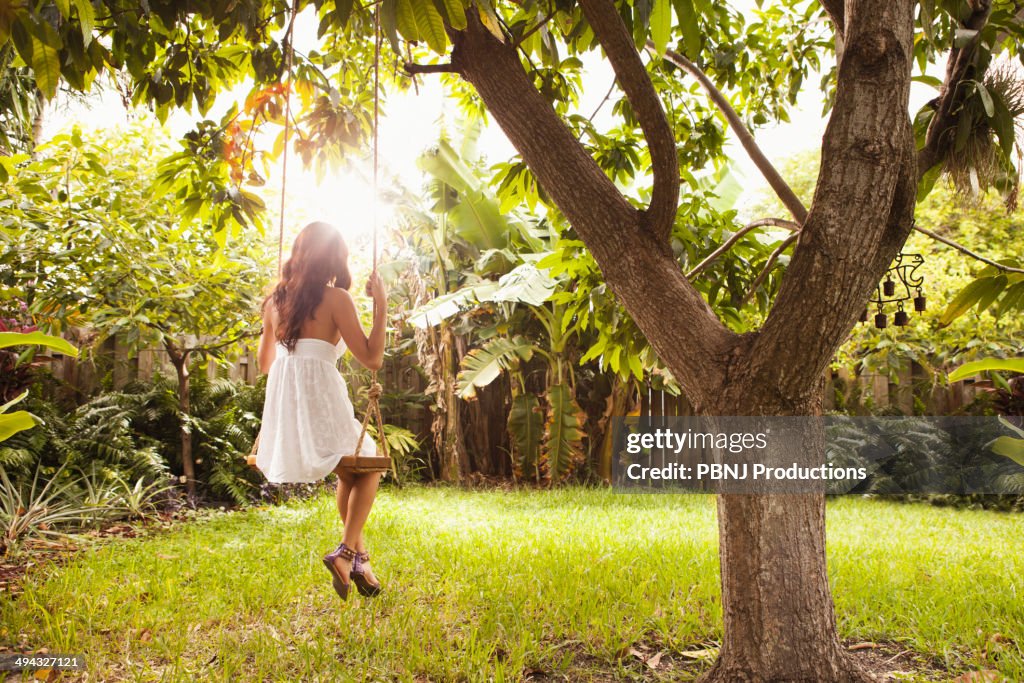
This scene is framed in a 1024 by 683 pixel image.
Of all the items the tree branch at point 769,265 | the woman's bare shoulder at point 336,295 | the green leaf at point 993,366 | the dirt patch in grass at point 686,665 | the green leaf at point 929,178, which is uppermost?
the green leaf at point 929,178

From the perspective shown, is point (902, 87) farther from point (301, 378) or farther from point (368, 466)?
point (301, 378)

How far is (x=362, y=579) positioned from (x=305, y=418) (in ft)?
2.45

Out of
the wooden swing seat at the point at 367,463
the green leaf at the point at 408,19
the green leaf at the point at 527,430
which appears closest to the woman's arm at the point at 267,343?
the wooden swing seat at the point at 367,463

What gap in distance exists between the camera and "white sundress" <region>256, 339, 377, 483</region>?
3027mm

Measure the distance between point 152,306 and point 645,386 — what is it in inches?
221

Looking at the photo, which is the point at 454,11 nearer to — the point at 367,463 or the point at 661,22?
the point at 661,22

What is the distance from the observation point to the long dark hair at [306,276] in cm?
308

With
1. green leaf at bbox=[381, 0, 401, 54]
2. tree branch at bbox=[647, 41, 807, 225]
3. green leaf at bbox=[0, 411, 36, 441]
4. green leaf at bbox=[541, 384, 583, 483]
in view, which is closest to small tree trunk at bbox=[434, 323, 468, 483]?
green leaf at bbox=[541, 384, 583, 483]

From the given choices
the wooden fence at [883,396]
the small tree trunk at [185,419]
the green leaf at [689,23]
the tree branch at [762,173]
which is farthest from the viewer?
the wooden fence at [883,396]

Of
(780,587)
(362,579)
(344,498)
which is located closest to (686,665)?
(780,587)

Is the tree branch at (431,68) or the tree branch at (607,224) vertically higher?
the tree branch at (431,68)

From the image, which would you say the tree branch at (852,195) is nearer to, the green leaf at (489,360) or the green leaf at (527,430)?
the green leaf at (489,360)

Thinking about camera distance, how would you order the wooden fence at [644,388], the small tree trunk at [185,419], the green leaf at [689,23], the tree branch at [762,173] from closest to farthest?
the green leaf at [689,23]
the tree branch at [762,173]
the small tree trunk at [185,419]
the wooden fence at [644,388]

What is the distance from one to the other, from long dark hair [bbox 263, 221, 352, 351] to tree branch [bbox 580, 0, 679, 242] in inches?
57.1
